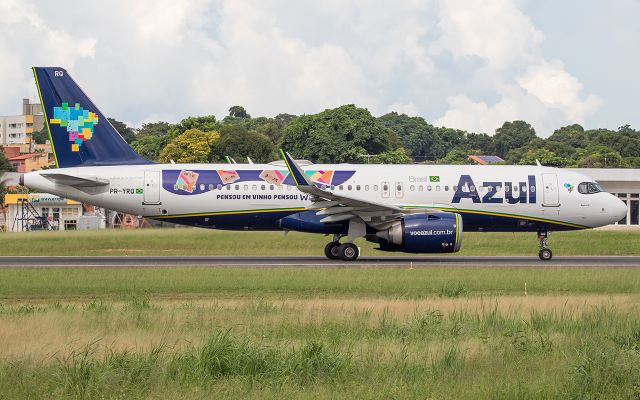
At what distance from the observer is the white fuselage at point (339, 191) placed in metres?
35.8

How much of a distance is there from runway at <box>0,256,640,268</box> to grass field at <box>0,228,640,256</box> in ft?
10.8

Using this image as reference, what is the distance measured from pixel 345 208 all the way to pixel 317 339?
1779 cm

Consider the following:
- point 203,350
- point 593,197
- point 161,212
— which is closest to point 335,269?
point 161,212

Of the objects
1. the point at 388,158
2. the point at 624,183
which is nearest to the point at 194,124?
the point at 388,158

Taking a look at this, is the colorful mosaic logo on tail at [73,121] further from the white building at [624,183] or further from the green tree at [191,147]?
the green tree at [191,147]

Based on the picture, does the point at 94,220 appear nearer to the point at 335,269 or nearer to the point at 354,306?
the point at 335,269

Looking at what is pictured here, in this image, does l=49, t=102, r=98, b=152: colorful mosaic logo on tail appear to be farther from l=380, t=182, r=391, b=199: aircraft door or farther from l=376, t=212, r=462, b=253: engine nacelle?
l=376, t=212, r=462, b=253: engine nacelle

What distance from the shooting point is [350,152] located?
4188 inches

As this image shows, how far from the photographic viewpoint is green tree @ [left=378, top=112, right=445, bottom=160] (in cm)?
17312

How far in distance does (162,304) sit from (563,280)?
1212 centimetres

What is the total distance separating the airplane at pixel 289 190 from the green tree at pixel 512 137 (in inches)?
5476

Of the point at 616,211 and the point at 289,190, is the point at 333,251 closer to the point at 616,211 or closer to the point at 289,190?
the point at 289,190

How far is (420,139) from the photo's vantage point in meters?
174

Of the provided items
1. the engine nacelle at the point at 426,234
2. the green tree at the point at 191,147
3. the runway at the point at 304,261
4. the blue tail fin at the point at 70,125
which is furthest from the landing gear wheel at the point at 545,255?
the green tree at the point at 191,147
